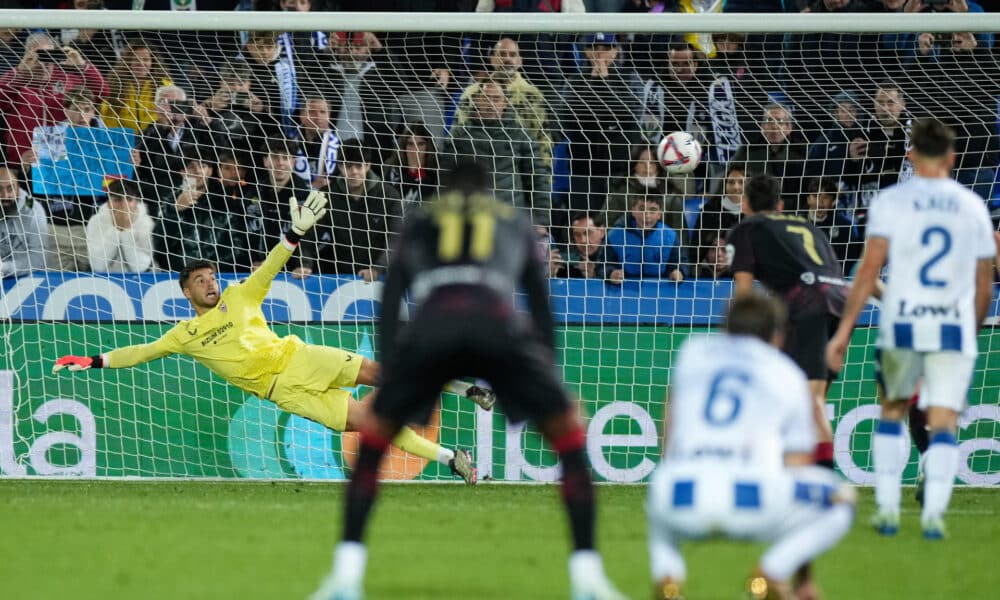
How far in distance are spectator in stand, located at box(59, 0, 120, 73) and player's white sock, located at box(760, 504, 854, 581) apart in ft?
29.2

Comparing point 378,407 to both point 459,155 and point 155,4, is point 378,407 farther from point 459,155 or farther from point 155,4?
point 155,4

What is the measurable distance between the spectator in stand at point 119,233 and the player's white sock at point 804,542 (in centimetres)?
789

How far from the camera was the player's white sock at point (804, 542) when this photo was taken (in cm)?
444

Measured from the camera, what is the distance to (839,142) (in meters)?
11.6

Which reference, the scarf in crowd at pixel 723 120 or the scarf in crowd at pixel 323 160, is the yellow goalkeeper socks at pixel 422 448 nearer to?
Result: the scarf in crowd at pixel 323 160

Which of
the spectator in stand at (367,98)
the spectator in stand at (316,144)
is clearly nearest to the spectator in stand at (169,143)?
the spectator in stand at (316,144)

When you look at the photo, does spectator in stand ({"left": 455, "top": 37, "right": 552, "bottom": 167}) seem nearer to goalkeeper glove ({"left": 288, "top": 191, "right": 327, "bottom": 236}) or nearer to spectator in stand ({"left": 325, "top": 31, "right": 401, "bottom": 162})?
spectator in stand ({"left": 325, "top": 31, "right": 401, "bottom": 162})

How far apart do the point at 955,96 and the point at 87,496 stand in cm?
765

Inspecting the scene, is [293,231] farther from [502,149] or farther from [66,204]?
[66,204]

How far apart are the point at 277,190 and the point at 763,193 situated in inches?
195

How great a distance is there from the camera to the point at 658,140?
1201cm

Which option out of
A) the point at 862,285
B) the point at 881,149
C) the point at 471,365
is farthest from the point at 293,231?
the point at 471,365

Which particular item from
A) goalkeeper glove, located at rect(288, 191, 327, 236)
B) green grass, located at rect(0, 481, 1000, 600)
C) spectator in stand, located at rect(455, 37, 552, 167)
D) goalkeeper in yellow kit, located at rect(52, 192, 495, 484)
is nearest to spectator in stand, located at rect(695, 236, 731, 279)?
spectator in stand, located at rect(455, 37, 552, 167)

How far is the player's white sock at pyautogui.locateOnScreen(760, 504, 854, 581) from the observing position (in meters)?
4.44
